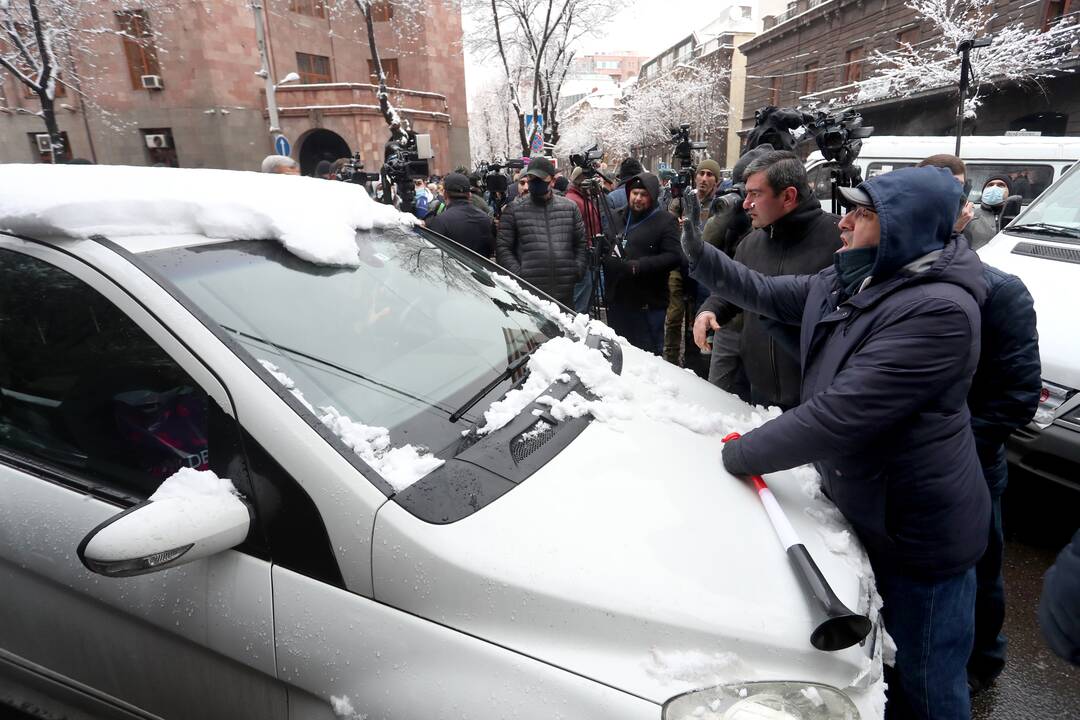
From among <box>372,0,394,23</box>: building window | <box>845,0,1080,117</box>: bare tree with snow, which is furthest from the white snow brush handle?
<box>372,0,394,23</box>: building window

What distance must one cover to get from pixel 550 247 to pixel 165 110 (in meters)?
25.6

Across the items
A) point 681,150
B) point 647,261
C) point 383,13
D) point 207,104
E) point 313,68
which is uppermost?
point 383,13

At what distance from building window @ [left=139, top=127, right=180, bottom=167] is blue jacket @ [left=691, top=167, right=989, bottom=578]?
2813 cm

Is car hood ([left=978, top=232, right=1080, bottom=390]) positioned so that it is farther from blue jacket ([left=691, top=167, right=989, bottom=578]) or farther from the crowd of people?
blue jacket ([left=691, top=167, right=989, bottom=578])

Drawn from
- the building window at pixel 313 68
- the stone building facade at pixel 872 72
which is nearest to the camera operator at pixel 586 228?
the stone building facade at pixel 872 72

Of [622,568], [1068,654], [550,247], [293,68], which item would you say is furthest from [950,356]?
[293,68]

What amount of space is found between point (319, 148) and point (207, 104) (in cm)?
455

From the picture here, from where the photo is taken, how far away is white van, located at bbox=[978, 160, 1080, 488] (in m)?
2.90

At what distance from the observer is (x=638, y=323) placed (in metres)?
5.04

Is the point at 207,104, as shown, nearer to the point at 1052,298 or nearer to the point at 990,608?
the point at 1052,298

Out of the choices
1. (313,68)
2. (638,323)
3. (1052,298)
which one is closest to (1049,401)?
(1052,298)

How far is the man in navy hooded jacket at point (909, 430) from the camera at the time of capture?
58.1 inches

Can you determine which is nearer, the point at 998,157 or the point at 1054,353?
Result: the point at 1054,353

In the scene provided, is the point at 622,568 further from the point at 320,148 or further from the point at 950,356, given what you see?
the point at 320,148
